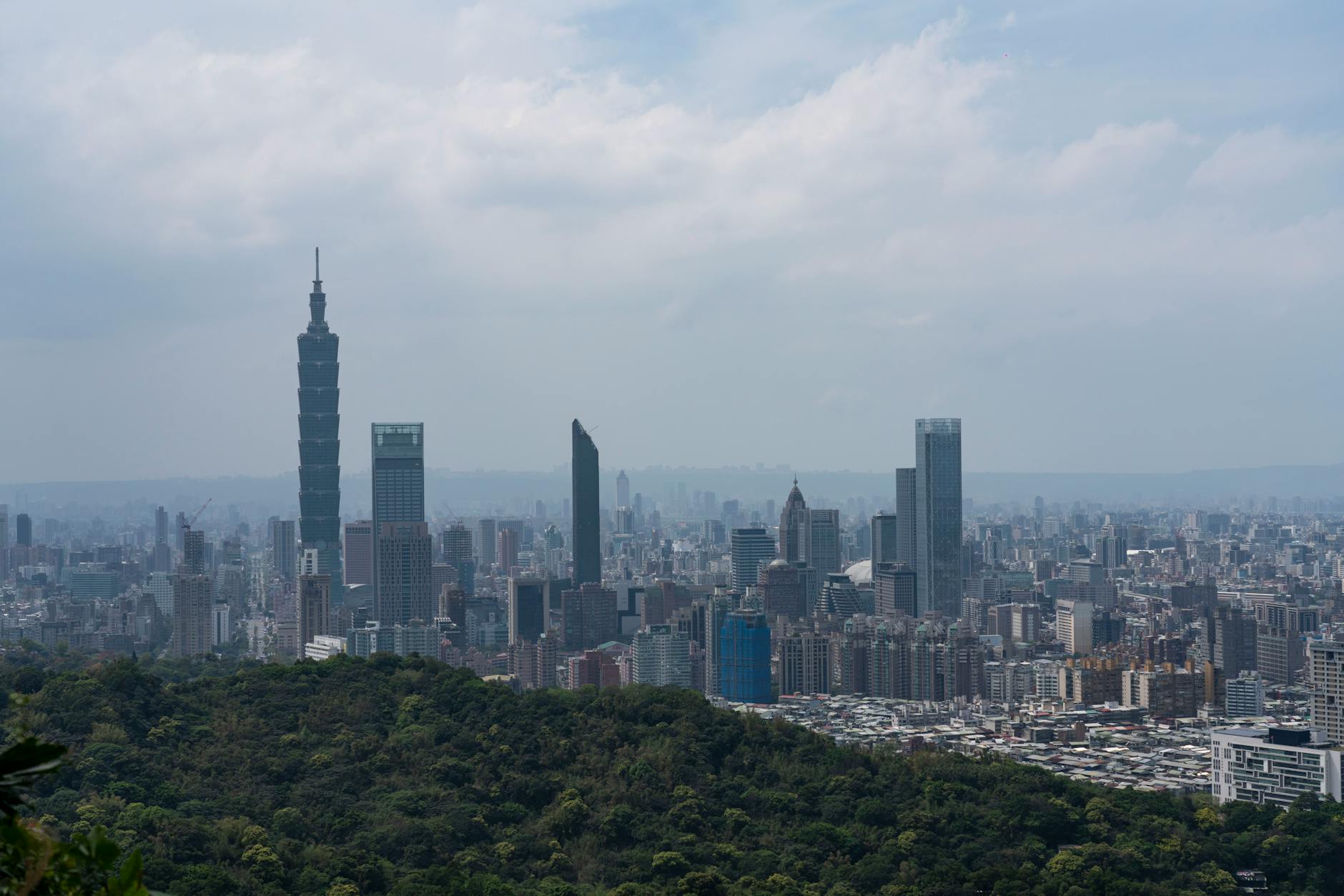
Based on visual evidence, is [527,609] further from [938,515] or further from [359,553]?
[938,515]

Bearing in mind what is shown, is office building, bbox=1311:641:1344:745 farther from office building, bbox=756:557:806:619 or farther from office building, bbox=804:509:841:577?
office building, bbox=804:509:841:577

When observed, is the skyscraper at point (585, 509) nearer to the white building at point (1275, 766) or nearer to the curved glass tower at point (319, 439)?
the curved glass tower at point (319, 439)

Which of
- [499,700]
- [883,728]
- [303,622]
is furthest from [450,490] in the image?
[499,700]

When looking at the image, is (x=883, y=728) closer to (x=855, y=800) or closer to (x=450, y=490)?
(x=855, y=800)

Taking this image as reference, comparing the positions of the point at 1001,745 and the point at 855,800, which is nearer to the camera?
the point at 855,800

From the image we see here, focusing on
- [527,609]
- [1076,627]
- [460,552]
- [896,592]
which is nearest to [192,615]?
[527,609]

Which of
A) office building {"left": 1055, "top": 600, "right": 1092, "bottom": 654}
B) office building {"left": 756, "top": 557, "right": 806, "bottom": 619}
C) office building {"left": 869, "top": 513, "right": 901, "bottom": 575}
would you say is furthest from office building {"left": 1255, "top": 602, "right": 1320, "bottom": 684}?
office building {"left": 869, "top": 513, "right": 901, "bottom": 575}

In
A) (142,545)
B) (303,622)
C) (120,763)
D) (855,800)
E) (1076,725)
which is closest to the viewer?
(120,763)
